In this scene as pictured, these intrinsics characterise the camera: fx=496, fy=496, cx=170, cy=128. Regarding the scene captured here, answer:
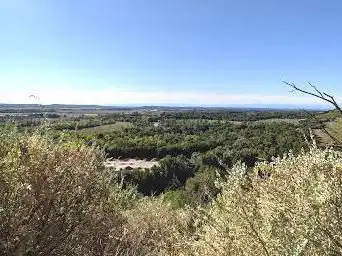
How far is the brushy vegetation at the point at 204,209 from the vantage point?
177 inches

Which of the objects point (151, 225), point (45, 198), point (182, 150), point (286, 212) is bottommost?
point (182, 150)

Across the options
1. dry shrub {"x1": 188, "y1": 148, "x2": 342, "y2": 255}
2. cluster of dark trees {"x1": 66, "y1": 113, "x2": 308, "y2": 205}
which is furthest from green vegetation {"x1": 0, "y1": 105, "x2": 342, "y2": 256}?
cluster of dark trees {"x1": 66, "y1": 113, "x2": 308, "y2": 205}

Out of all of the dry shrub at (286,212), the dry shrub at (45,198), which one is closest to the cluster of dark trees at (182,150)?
the dry shrub at (45,198)

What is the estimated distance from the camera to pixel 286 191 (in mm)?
5148

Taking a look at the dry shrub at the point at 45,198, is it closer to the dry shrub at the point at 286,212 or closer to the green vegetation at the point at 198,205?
the green vegetation at the point at 198,205

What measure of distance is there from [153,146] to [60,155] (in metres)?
75.8

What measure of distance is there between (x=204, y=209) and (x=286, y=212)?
2.83 meters

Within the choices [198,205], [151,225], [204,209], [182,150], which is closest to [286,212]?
[204,209]

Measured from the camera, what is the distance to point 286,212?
4.95 m

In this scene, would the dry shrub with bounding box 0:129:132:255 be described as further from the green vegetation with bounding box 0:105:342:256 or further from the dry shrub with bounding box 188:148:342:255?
the dry shrub with bounding box 188:148:342:255

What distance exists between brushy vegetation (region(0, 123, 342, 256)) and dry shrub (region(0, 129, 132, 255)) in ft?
0.05

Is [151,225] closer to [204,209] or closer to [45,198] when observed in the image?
[204,209]

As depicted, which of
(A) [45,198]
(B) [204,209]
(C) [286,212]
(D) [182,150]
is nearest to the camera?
(C) [286,212]

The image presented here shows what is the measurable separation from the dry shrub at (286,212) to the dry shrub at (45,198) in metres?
2.29
